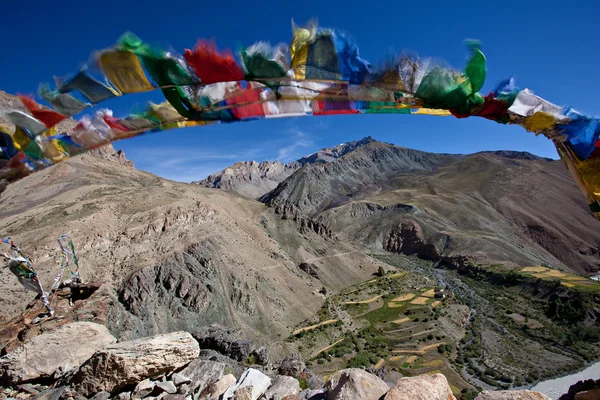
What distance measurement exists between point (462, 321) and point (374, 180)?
12737cm

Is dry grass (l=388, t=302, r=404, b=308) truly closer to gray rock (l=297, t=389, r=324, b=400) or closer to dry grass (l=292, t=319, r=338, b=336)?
dry grass (l=292, t=319, r=338, b=336)

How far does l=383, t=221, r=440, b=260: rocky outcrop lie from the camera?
83.7m

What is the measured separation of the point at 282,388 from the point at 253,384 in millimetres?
514

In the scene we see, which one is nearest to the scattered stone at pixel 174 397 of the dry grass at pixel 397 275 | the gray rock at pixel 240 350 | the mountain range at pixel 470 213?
the gray rock at pixel 240 350

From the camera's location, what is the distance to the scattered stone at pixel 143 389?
5.74 metres

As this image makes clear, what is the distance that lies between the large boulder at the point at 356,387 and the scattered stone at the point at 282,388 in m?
0.98

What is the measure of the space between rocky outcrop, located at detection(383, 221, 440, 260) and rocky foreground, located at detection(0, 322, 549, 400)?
271 feet

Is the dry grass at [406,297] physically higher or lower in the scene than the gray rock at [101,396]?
lower

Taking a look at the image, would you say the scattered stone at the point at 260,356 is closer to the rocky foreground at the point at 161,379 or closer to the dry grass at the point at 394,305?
the rocky foreground at the point at 161,379

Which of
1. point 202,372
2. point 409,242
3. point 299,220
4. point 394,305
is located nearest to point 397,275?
point 394,305

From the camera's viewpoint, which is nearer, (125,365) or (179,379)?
(125,365)

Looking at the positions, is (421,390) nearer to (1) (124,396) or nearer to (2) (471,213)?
(1) (124,396)

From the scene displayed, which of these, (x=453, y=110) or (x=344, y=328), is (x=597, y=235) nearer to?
(x=344, y=328)

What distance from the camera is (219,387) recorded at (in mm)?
5762
